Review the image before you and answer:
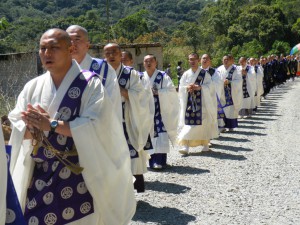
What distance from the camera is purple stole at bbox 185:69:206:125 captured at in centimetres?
1013

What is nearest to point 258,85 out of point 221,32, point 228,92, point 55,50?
point 228,92

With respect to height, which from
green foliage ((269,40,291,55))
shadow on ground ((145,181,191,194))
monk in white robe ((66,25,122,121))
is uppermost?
green foliage ((269,40,291,55))

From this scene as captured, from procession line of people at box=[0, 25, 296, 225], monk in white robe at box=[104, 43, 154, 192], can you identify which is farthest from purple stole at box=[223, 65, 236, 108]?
procession line of people at box=[0, 25, 296, 225]

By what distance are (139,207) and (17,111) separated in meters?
3.00

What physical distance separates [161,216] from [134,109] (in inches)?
48.3

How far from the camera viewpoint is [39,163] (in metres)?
3.78

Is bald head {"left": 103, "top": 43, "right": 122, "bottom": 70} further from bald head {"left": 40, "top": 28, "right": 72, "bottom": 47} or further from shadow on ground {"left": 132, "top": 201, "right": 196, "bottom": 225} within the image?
bald head {"left": 40, "top": 28, "right": 72, "bottom": 47}

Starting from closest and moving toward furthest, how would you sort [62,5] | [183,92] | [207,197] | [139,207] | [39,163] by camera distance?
[39,163] → [139,207] → [207,197] → [183,92] → [62,5]

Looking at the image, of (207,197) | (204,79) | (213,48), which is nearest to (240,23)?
(213,48)

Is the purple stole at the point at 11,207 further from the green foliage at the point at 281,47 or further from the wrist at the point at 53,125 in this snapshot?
the green foliage at the point at 281,47

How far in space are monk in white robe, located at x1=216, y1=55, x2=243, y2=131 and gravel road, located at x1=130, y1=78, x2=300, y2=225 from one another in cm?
127

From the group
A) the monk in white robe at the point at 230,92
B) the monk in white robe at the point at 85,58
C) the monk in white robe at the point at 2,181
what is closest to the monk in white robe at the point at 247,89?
the monk in white robe at the point at 230,92

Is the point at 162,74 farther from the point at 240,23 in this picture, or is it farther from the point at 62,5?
the point at 62,5

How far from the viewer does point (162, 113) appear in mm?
8766
